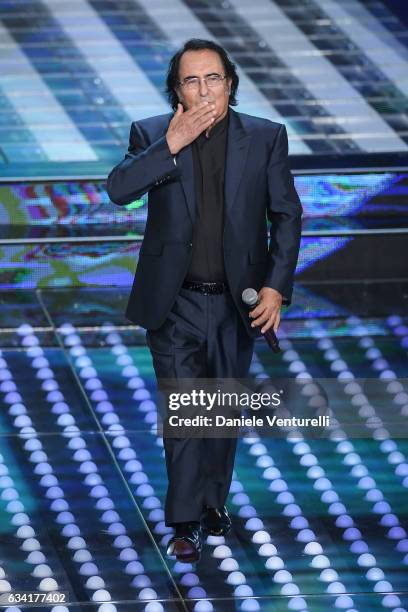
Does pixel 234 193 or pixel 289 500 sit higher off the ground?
pixel 234 193

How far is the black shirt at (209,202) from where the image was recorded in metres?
3.93

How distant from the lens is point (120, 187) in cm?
382

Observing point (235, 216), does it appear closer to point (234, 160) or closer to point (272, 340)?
point (234, 160)

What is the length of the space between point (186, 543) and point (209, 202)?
89 cm

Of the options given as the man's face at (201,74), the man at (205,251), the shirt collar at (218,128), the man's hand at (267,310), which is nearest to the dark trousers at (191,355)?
the man at (205,251)

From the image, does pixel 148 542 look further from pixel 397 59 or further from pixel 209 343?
pixel 397 59

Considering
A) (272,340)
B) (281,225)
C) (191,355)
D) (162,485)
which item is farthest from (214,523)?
(281,225)

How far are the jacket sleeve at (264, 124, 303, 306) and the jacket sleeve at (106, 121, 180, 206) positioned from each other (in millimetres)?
275

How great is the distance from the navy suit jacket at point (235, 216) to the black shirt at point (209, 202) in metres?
0.03

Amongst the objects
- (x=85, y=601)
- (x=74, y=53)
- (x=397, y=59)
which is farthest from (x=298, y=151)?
(x=85, y=601)

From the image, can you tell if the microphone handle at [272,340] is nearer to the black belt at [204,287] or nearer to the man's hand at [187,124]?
the black belt at [204,287]

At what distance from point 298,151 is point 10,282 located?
1.40 meters

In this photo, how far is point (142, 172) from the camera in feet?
12.4

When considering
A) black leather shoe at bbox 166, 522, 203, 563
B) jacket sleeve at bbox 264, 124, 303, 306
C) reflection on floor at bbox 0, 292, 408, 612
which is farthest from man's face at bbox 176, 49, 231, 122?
reflection on floor at bbox 0, 292, 408, 612
